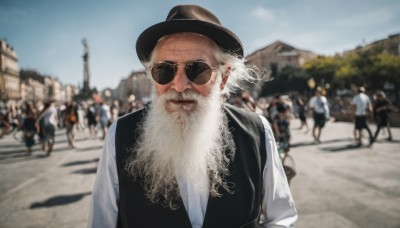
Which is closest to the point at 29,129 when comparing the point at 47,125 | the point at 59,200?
the point at 47,125

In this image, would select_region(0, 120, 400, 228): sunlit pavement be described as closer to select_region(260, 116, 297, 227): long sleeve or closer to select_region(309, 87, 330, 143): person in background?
select_region(309, 87, 330, 143): person in background

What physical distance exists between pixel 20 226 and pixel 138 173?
11.8 ft

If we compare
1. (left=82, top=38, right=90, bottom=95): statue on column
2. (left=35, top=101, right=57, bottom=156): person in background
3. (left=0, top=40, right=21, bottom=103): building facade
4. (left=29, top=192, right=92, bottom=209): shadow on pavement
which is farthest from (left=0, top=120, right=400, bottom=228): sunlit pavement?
(left=0, top=40, right=21, bottom=103): building facade

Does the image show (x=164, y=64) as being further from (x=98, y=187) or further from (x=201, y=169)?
(x=98, y=187)

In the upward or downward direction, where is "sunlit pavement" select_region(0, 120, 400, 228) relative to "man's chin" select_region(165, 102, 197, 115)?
downward

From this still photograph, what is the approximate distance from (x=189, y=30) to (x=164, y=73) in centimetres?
29

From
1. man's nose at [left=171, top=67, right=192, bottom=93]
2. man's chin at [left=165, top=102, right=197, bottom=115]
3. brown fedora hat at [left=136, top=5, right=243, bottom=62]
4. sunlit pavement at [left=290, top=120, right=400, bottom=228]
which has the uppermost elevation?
brown fedora hat at [left=136, top=5, right=243, bottom=62]

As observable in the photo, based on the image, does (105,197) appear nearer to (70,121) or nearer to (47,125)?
(47,125)

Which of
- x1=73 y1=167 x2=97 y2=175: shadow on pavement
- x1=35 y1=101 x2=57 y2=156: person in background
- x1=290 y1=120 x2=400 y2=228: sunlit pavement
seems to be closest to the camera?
x1=290 y1=120 x2=400 y2=228: sunlit pavement

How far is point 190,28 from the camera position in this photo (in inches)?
61.4

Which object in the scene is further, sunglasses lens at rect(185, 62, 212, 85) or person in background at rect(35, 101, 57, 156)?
person in background at rect(35, 101, 57, 156)

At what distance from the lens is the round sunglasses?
1629 millimetres

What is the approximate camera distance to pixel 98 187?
1.46 metres

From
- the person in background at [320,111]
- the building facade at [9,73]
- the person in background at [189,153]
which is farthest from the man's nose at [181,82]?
the building facade at [9,73]
